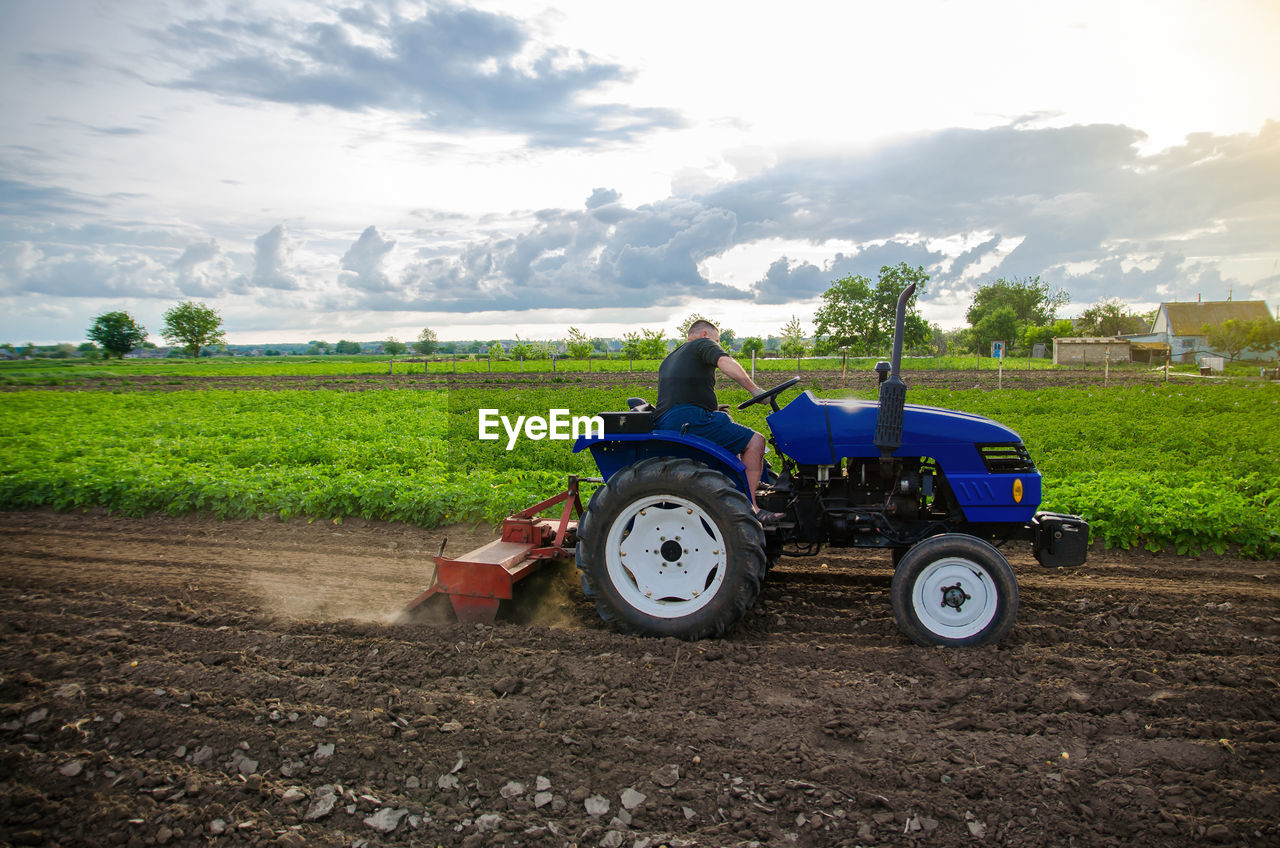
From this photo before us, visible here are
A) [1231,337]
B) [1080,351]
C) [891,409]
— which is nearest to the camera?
[891,409]

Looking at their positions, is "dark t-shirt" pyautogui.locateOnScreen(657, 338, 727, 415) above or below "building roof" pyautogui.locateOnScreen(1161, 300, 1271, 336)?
below

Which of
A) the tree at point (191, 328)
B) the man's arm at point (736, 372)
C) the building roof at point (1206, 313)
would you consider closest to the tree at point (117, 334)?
the tree at point (191, 328)

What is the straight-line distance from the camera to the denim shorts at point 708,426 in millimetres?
4488

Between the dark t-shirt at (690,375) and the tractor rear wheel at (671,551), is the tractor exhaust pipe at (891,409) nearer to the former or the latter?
the tractor rear wheel at (671,551)

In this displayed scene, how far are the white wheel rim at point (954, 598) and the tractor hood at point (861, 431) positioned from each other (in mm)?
651

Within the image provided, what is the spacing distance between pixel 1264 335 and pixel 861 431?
60.3 metres

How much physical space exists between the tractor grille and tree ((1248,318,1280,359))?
58.7 metres

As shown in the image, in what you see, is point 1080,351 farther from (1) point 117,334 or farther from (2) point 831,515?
(1) point 117,334

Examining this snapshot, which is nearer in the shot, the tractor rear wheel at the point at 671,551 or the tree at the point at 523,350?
the tractor rear wheel at the point at 671,551

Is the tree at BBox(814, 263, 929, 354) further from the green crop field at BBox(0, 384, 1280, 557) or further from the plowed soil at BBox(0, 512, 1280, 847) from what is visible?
the plowed soil at BBox(0, 512, 1280, 847)

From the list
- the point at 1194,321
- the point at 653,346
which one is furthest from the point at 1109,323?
the point at 653,346

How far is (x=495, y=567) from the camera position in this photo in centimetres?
445

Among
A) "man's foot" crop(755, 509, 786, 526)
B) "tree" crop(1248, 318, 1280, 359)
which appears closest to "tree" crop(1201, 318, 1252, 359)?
"tree" crop(1248, 318, 1280, 359)

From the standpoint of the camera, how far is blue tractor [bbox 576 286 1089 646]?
13.5ft
